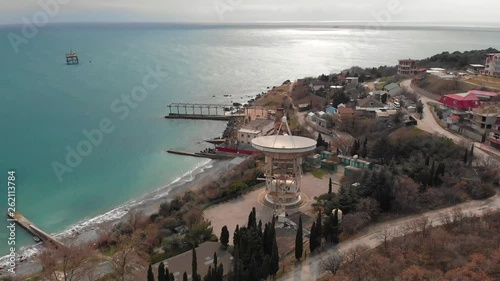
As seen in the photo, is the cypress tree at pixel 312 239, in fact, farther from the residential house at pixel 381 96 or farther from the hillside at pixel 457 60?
the hillside at pixel 457 60

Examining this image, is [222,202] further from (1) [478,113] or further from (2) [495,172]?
(1) [478,113]

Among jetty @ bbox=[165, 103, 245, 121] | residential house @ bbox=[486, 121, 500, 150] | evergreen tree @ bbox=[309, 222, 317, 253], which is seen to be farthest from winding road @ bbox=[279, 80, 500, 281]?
jetty @ bbox=[165, 103, 245, 121]

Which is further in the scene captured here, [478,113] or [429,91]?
[429,91]

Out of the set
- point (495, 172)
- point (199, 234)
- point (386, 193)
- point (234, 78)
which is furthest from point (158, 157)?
point (234, 78)

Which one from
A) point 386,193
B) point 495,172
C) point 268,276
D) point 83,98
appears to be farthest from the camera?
point 83,98

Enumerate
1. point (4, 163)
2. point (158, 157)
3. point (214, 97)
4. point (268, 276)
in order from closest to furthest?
point (268, 276)
point (4, 163)
point (158, 157)
point (214, 97)

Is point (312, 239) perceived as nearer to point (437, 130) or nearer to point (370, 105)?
point (437, 130)

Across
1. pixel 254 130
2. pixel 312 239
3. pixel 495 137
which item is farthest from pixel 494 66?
pixel 312 239
